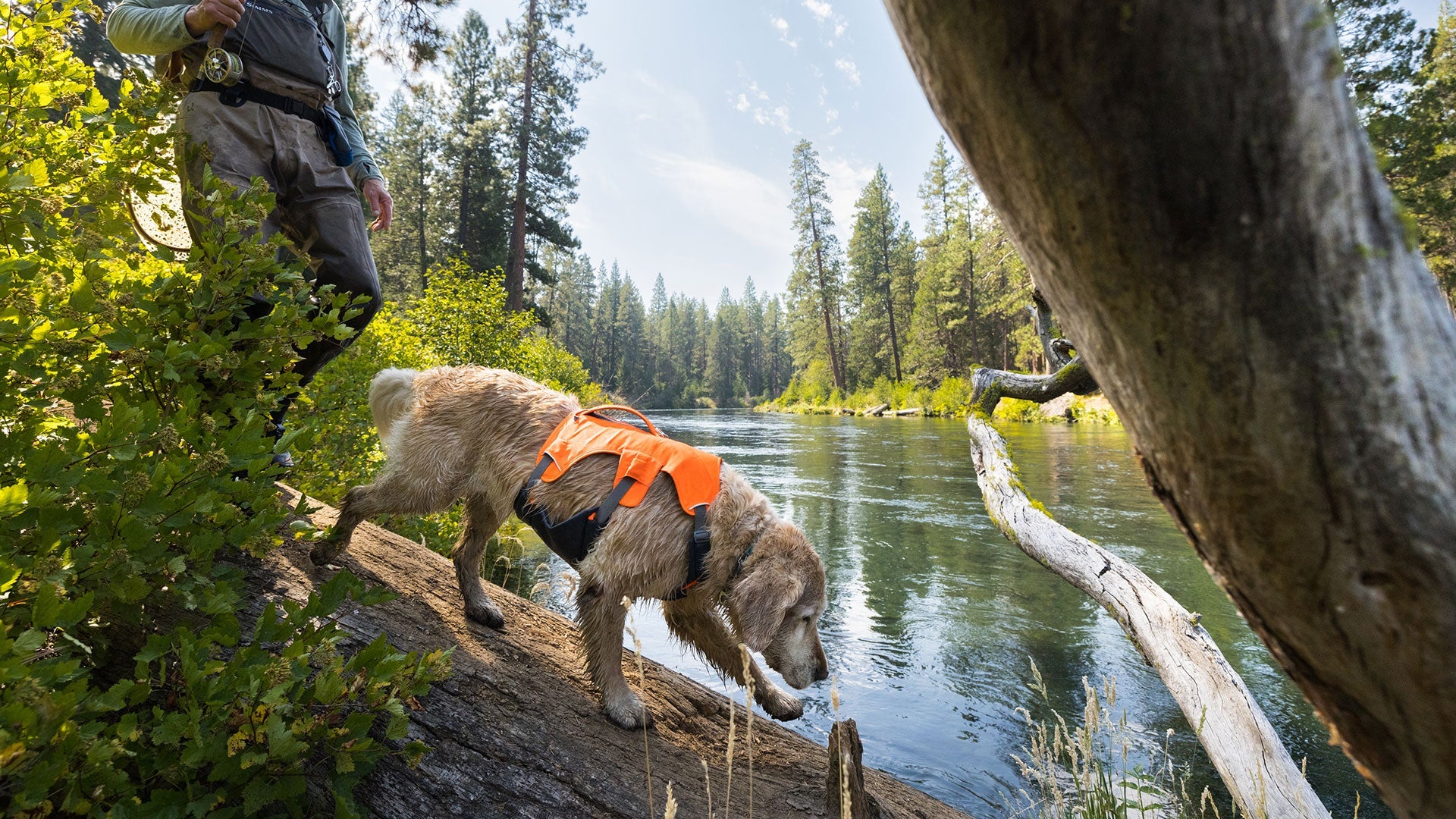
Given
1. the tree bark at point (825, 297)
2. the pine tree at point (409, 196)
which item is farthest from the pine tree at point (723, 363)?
the pine tree at point (409, 196)

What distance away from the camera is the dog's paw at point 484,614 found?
10.9ft

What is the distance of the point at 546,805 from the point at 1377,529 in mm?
2321

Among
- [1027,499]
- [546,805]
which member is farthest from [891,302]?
[546,805]

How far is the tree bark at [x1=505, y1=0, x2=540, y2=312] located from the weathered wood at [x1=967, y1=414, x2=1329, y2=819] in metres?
18.8

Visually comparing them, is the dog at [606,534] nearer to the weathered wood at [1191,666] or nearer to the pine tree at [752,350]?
the weathered wood at [1191,666]

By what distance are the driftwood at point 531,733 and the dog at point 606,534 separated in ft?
0.58

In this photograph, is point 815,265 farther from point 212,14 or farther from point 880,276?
point 212,14

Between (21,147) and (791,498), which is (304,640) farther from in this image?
(791,498)

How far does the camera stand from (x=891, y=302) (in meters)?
47.6

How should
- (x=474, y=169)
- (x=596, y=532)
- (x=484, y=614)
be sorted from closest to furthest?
(x=596, y=532) → (x=484, y=614) → (x=474, y=169)

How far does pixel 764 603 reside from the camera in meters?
3.08

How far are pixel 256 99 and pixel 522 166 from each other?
2200cm

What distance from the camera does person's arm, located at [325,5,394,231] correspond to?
3.26 meters

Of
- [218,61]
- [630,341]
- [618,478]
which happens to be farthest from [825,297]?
[218,61]
